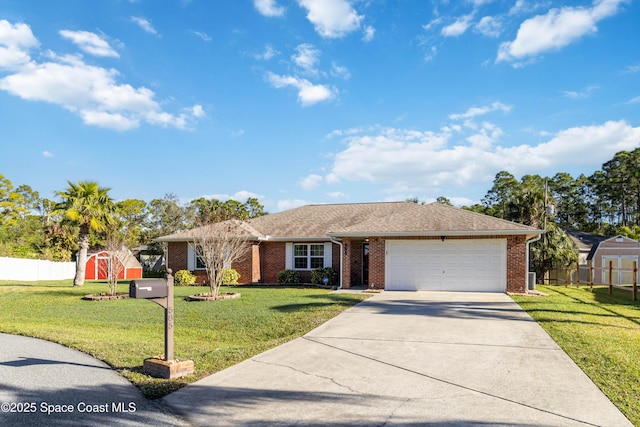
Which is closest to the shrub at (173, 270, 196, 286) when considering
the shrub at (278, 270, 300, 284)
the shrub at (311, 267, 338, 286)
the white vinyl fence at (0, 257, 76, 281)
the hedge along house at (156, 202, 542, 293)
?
the hedge along house at (156, 202, 542, 293)

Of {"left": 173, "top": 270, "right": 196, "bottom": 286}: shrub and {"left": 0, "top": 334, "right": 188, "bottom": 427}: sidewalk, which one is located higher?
{"left": 0, "top": 334, "right": 188, "bottom": 427}: sidewalk

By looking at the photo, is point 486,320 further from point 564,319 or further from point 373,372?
point 373,372

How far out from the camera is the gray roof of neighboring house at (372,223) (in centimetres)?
1761

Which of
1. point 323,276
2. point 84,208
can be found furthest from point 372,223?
point 84,208

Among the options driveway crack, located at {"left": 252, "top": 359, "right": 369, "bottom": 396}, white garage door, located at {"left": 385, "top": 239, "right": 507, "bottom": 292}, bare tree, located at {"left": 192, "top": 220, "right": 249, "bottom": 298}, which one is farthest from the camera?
white garage door, located at {"left": 385, "top": 239, "right": 507, "bottom": 292}

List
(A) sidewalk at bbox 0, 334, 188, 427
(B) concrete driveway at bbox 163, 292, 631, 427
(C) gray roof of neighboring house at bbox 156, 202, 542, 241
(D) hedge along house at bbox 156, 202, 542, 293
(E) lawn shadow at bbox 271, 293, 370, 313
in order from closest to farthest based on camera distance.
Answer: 1. (A) sidewalk at bbox 0, 334, 188, 427
2. (B) concrete driveway at bbox 163, 292, 631, 427
3. (E) lawn shadow at bbox 271, 293, 370, 313
4. (D) hedge along house at bbox 156, 202, 542, 293
5. (C) gray roof of neighboring house at bbox 156, 202, 542, 241

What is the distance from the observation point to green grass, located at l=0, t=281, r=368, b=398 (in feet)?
23.8

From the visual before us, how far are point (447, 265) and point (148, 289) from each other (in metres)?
14.0

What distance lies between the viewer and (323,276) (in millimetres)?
21234

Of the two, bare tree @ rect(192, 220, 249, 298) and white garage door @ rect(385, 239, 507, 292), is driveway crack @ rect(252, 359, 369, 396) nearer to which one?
bare tree @ rect(192, 220, 249, 298)

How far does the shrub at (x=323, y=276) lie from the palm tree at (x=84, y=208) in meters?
10.7

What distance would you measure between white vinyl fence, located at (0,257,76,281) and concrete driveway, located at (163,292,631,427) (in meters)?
27.2

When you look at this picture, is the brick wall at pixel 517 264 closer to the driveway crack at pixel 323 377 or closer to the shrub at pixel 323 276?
the shrub at pixel 323 276

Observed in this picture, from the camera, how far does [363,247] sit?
21266mm
